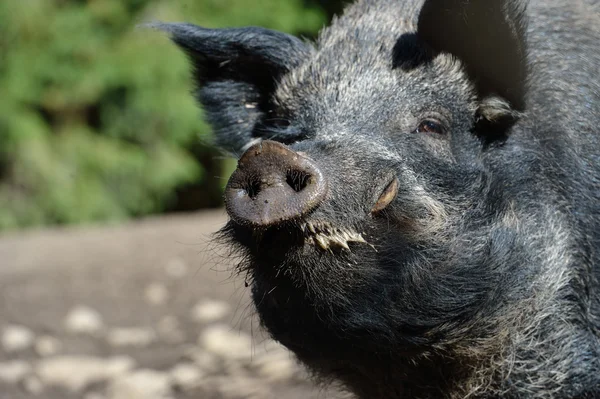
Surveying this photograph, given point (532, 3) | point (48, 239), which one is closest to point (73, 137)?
point (48, 239)

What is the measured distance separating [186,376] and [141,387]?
0.31m

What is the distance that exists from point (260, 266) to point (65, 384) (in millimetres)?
3060

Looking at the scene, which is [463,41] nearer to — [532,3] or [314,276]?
[532,3]

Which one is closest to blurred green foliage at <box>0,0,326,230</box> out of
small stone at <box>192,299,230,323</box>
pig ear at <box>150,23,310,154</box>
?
small stone at <box>192,299,230,323</box>

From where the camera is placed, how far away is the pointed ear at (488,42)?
3.13m

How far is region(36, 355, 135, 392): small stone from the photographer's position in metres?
5.41

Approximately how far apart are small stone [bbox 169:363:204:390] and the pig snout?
2.80m

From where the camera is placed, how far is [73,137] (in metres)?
9.66

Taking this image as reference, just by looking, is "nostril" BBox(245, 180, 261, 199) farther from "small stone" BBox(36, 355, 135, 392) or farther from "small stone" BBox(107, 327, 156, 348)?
"small stone" BBox(107, 327, 156, 348)

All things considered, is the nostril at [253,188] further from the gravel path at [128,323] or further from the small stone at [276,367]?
the small stone at [276,367]

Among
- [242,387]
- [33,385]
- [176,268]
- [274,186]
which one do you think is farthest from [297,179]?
[176,268]

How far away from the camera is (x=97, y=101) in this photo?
9969 millimetres

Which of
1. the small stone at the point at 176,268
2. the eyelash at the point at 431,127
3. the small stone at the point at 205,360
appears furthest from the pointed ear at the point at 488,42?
the small stone at the point at 176,268

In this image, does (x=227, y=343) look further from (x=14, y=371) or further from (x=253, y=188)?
(x=253, y=188)
